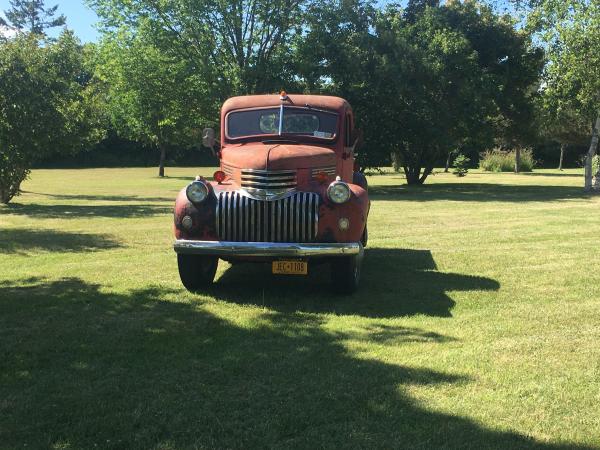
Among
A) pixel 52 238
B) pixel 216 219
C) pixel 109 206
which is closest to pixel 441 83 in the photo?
pixel 109 206

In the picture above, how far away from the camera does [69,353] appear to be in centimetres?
420

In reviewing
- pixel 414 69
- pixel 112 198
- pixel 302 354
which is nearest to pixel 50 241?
pixel 302 354

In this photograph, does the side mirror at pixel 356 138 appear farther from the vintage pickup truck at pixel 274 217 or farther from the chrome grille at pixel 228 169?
the chrome grille at pixel 228 169

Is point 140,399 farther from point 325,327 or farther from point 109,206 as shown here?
point 109,206

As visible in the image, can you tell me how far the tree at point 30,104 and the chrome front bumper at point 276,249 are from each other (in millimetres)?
13126

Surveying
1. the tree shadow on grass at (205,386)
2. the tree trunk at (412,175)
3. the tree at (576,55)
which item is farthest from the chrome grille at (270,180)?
the tree trunk at (412,175)

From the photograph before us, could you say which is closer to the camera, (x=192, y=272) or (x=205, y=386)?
(x=205, y=386)

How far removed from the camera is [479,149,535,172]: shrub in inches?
1880

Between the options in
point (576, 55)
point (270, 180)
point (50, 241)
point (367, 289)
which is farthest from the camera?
point (576, 55)

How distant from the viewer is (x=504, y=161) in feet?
158

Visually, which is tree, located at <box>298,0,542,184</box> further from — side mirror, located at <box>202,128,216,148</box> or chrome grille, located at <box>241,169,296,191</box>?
chrome grille, located at <box>241,169,296,191</box>

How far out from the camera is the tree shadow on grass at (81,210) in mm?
14617

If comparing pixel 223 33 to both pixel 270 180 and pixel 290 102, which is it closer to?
pixel 290 102

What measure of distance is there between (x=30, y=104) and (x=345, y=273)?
13.9 m
